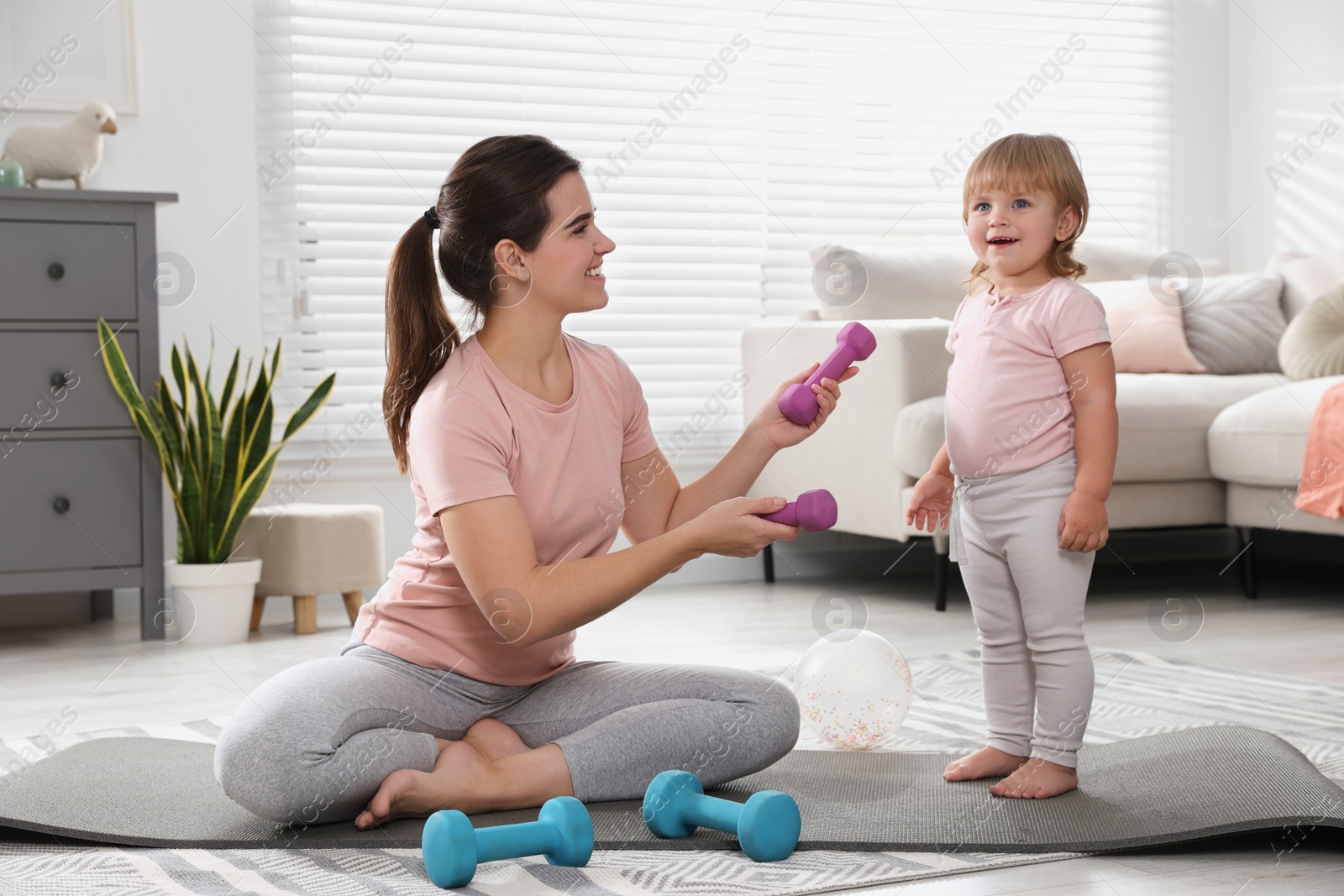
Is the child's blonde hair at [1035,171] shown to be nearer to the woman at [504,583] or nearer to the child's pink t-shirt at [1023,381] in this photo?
the child's pink t-shirt at [1023,381]

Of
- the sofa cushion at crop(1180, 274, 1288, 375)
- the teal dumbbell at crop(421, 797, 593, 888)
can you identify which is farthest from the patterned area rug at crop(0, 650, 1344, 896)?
the sofa cushion at crop(1180, 274, 1288, 375)

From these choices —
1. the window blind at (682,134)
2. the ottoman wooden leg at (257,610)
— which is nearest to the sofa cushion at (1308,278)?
the window blind at (682,134)

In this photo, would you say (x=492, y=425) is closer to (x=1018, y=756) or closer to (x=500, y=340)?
Answer: (x=500, y=340)

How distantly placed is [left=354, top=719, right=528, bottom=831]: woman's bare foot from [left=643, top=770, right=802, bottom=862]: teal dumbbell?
0.17 m

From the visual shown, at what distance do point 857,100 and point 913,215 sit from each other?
14.9 inches

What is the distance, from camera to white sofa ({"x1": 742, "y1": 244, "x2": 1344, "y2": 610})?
9.60 ft

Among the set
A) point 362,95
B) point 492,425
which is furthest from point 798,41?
point 492,425

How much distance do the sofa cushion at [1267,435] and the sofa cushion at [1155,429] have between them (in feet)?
0.13

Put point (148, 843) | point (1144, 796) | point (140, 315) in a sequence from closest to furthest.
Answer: point (148, 843) < point (1144, 796) < point (140, 315)

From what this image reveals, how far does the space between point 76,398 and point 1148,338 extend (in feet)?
8.34

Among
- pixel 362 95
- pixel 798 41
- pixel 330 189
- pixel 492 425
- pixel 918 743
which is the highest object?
pixel 798 41

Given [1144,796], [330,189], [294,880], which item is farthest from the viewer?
[330,189]

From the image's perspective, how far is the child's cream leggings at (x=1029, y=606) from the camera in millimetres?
1463

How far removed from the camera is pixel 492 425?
1.40m
